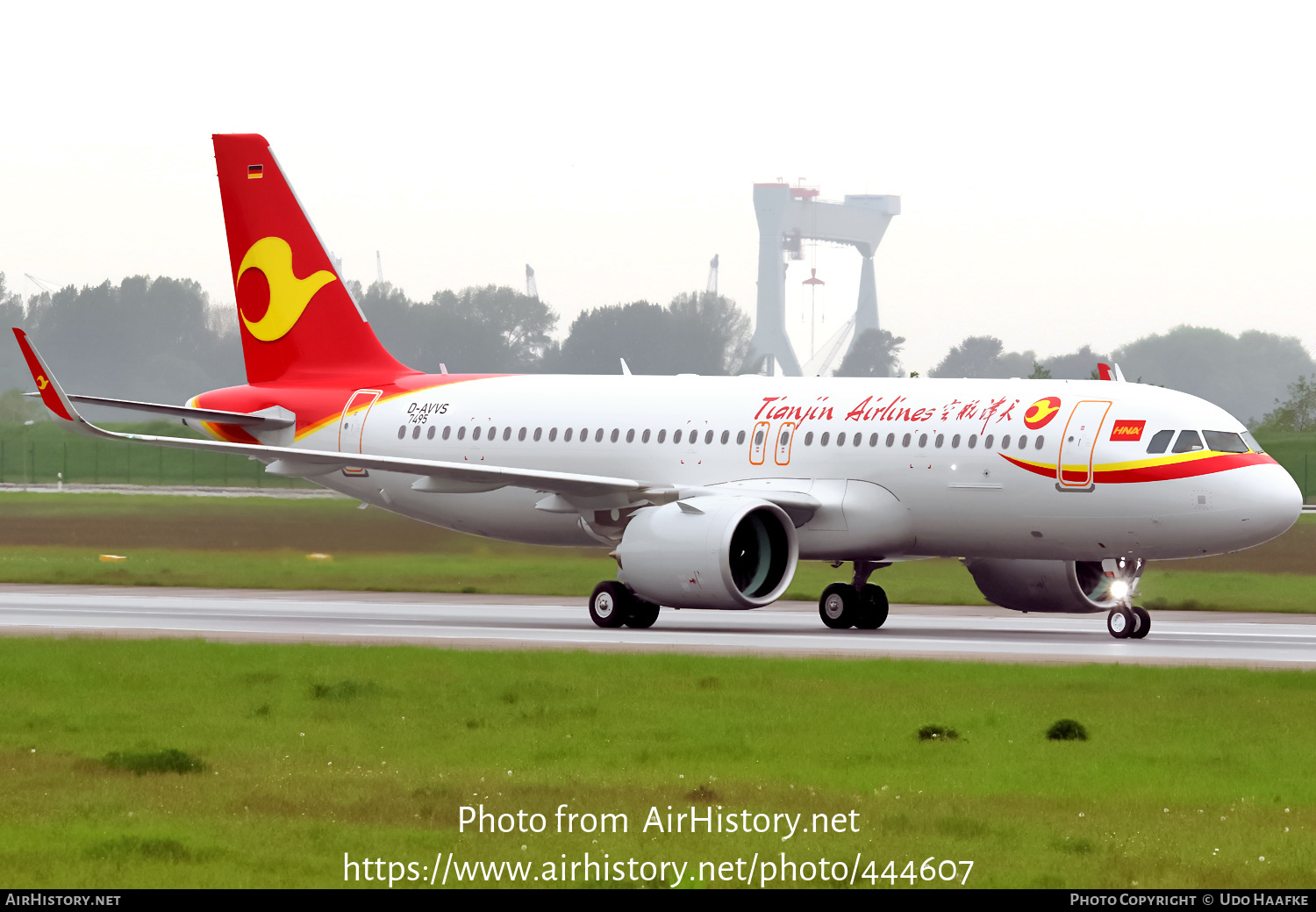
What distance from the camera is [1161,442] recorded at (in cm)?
3016

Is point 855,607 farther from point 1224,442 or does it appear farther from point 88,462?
point 88,462

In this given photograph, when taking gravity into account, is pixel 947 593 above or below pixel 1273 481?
below

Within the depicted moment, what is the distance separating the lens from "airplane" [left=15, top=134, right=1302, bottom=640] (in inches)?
1195

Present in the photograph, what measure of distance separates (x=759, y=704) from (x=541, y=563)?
89.5 ft

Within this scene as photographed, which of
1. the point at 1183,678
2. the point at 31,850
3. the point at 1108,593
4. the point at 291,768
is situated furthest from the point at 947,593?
the point at 31,850

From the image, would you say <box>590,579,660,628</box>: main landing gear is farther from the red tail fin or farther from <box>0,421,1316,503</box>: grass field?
<box>0,421,1316,503</box>: grass field

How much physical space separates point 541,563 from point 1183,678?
26.1m

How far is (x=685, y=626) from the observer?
3334 cm

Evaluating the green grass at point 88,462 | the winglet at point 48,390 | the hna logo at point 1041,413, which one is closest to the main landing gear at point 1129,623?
the hna logo at point 1041,413

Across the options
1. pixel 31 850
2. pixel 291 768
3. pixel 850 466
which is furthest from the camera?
pixel 850 466

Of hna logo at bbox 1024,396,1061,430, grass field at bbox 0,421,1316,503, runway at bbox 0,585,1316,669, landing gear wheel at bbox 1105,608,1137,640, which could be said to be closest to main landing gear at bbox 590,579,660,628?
runway at bbox 0,585,1316,669
